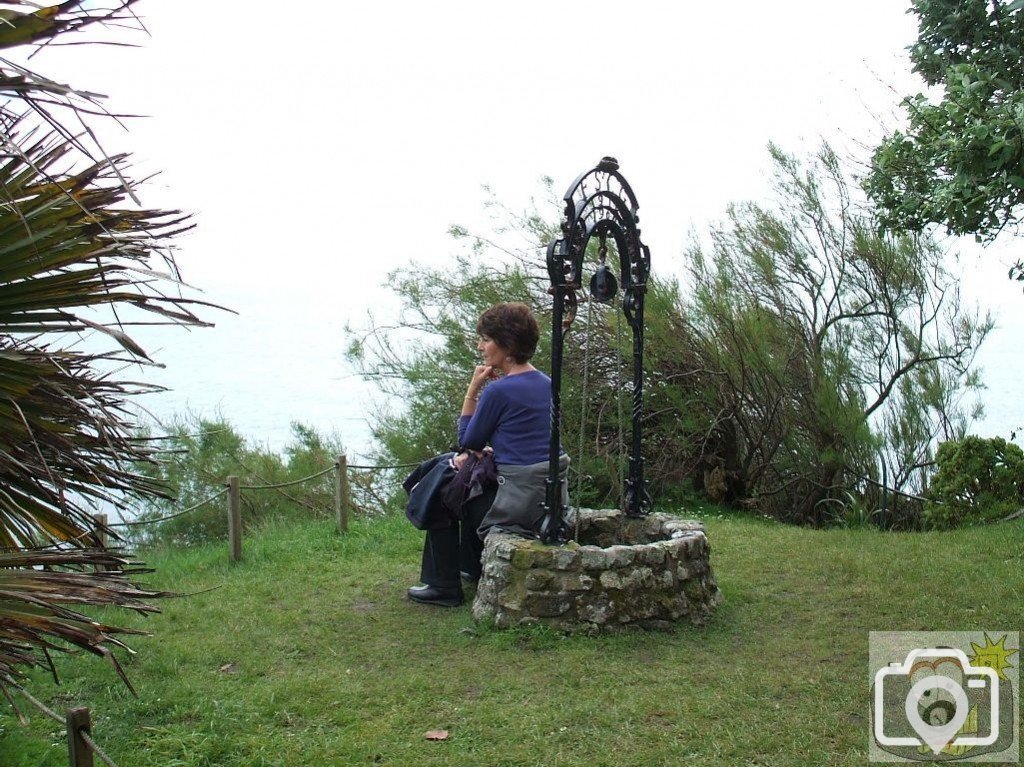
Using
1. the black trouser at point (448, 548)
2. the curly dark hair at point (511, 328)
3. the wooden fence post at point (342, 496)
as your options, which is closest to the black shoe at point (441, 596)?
the black trouser at point (448, 548)

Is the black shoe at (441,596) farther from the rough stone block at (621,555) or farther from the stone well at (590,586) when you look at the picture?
the rough stone block at (621,555)

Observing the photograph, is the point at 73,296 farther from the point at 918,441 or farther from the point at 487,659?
the point at 918,441

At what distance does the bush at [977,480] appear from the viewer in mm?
9203

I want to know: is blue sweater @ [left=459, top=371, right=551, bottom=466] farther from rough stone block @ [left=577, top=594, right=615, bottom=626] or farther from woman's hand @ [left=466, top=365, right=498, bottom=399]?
rough stone block @ [left=577, top=594, right=615, bottom=626]

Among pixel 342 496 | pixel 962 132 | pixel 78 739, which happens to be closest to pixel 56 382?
pixel 78 739

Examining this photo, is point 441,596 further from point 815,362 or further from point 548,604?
point 815,362

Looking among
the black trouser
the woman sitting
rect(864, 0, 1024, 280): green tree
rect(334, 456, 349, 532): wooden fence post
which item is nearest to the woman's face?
the woman sitting

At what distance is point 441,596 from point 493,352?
1.44 m

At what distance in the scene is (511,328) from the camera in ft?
18.5

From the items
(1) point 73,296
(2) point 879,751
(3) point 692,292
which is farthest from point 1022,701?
(3) point 692,292

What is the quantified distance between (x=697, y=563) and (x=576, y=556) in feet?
2.37

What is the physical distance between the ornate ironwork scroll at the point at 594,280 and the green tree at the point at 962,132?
5.28 ft

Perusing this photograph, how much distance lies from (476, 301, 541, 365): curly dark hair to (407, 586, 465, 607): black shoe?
1411 mm

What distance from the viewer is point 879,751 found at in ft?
12.0
